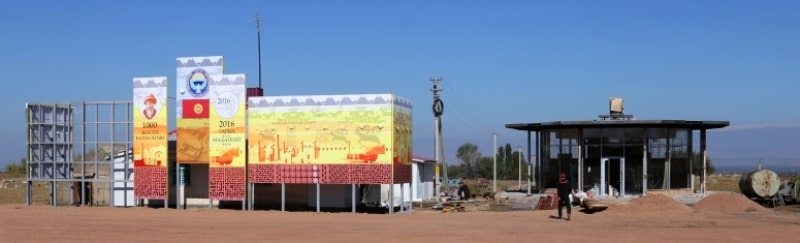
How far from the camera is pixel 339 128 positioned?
3238cm

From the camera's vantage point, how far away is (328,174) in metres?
32.8

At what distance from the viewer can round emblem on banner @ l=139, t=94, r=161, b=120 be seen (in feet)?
113

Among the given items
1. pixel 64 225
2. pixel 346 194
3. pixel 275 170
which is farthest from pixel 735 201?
pixel 64 225

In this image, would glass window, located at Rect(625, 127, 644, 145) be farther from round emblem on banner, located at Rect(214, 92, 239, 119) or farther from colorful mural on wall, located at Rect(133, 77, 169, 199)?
colorful mural on wall, located at Rect(133, 77, 169, 199)

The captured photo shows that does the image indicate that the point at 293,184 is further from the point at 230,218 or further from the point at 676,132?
the point at 676,132

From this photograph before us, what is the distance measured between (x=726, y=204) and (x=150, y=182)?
69.8 ft

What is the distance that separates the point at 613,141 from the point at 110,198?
68.2 ft

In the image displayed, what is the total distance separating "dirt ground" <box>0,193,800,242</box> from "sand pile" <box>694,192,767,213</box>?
36 mm

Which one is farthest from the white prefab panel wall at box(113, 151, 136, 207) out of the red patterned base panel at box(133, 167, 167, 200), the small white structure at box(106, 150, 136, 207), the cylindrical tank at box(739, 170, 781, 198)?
the cylindrical tank at box(739, 170, 781, 198)

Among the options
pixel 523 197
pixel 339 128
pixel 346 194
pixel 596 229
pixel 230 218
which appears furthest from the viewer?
pixel 523 197

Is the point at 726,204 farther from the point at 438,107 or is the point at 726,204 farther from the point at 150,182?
the point at 150,182

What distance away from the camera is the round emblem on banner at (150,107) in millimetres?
34562

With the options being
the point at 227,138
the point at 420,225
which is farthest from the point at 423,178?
the point at 420,225

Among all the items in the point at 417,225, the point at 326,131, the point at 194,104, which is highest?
the point at 194,104
